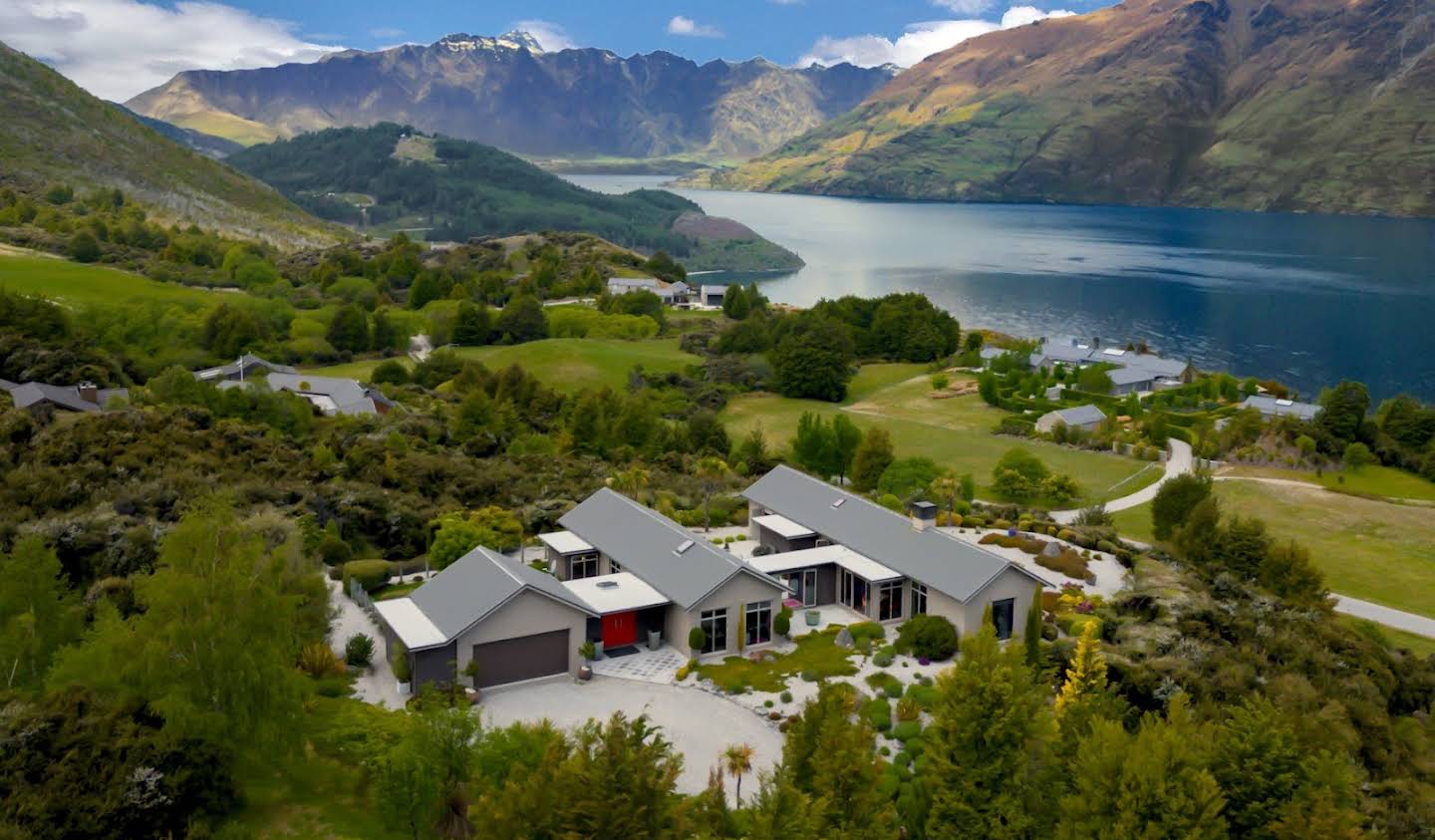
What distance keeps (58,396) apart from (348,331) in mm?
44434

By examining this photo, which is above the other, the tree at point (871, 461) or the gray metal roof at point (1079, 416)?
the tree at point (871, 461)

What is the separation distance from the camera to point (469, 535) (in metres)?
38.2

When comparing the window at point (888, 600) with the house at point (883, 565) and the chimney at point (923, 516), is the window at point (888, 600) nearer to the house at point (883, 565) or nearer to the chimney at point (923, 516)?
the house at point (883, 565)

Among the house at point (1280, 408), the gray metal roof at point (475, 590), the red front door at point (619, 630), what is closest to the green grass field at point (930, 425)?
the house at point (1280, 408)

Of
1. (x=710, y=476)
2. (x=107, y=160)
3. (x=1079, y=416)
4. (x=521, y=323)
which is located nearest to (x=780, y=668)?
(x=710, y=476)

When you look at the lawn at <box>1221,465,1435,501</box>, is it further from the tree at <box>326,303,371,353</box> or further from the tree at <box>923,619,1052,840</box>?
the tree at <box>326,303,371,353</box>

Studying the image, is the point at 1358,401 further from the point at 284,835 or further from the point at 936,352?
the point at 284,835

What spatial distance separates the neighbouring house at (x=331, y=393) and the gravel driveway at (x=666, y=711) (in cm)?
3862

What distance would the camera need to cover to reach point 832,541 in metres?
40.2

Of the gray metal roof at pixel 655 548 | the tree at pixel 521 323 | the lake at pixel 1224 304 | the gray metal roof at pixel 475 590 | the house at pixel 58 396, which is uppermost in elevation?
the house at pixel 58 396

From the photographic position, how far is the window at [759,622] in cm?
3334

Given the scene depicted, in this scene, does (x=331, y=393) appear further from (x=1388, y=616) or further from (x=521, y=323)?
(x=1388, y=616)

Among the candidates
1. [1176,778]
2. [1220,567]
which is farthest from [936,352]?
[1176,778]

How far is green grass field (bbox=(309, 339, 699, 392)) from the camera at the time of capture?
88688 millimetres
